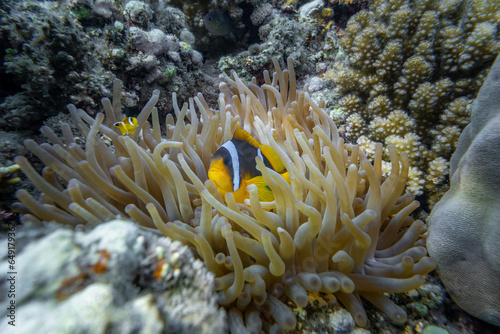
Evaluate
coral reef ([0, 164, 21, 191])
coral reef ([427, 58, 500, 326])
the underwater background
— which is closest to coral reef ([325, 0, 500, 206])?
the underwater background

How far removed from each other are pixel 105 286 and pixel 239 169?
1.07 metres

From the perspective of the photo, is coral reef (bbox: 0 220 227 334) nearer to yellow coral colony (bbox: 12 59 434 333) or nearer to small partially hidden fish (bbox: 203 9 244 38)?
yellow coral colony (bbox: 12 59 434 333)

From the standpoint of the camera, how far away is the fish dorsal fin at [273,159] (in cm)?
158

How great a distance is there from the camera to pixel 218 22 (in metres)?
3.84

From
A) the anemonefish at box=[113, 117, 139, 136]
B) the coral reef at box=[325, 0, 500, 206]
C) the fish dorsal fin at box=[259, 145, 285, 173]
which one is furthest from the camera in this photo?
the coral reef at box=[325, 0, 500, 206]

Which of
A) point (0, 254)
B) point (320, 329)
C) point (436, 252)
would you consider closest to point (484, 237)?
point (436, 252)

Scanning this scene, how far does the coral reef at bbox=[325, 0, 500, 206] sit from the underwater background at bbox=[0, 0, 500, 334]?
0.5 inches

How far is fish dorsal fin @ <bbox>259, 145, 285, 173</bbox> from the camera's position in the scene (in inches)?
62.1

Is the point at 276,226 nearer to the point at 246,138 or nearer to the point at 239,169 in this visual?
the point at 239,169

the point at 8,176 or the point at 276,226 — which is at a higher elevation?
the point at 8,176

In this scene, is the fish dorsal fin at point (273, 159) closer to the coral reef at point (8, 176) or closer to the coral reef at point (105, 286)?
the coral reef at point (105, 286)

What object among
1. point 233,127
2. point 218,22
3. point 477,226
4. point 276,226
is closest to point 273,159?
point 276,226

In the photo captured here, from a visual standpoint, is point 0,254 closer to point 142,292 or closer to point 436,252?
point 142,292

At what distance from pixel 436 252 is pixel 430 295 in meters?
0.24
